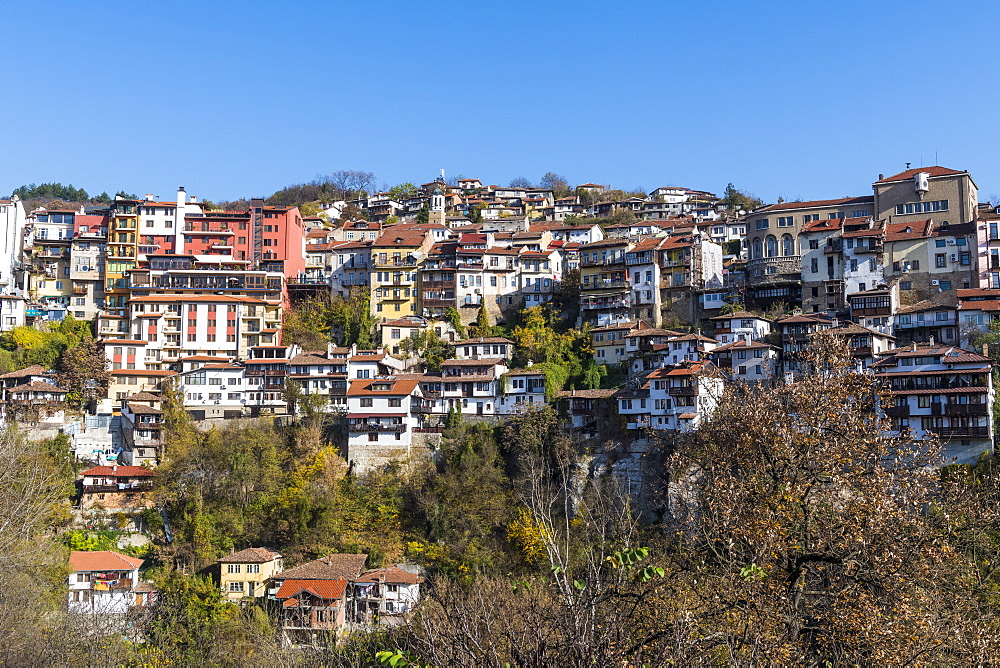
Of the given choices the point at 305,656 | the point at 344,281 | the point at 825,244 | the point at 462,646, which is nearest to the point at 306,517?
the point at 305,656

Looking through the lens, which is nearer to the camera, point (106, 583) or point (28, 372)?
point (106, 583)

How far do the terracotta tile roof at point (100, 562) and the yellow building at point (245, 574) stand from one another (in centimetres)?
391

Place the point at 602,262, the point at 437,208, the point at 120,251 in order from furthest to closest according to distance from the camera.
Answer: the point at 437,208 → the point at 120,251 → the point at 602,262

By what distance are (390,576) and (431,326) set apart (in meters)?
23.3

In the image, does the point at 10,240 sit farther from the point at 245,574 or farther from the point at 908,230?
the point at 908,230

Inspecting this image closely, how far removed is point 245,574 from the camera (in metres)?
41.5

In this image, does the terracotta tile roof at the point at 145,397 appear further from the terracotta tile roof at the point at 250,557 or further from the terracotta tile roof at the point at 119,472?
the terracotta tile roof at the point at 250,557

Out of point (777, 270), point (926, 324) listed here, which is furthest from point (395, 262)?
point (926, 324)

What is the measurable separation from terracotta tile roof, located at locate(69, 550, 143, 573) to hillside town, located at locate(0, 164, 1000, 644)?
0.35 feet

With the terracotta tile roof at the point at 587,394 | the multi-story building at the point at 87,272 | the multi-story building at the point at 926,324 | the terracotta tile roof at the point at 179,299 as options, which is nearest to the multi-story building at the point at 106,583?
the terracotta tile roof at the point at 587,394

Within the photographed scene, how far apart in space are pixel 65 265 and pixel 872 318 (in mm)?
52656

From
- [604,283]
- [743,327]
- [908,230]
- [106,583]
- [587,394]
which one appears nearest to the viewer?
[106,583]

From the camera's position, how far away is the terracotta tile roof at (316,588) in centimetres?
3853

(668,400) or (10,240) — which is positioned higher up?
(10,240)
